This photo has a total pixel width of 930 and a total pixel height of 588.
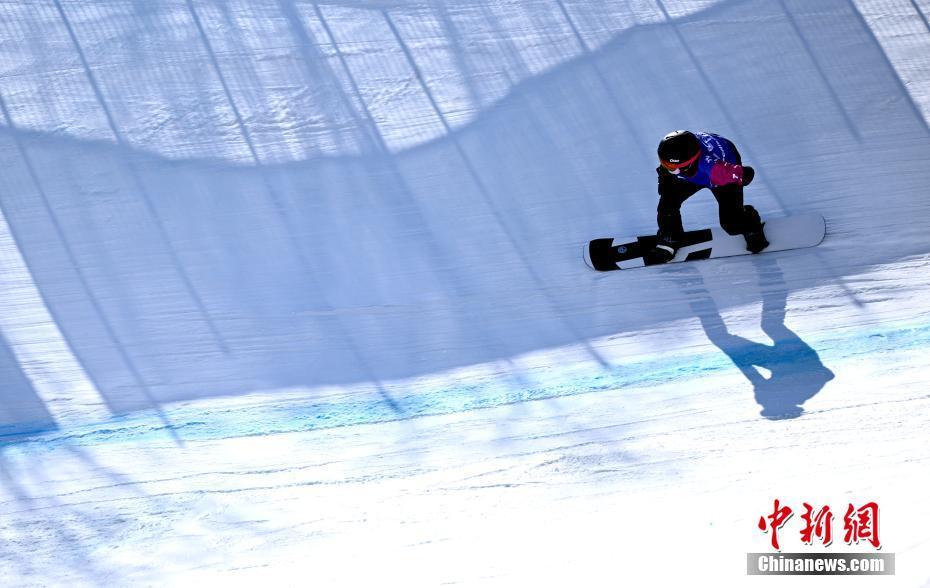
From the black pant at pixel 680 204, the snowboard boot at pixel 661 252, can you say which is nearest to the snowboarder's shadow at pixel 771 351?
the snowboard boot at pixel 661 252

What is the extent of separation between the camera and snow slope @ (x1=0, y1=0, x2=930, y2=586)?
3896mm

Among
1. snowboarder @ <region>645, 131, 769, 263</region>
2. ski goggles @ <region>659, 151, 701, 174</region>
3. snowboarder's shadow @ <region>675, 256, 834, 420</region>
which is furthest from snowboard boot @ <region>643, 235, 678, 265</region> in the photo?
ski goggles @ <region>659, 151, 701, 174</region>

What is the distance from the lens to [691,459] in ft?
12.9

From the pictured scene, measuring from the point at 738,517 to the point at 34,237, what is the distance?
12.1 ft

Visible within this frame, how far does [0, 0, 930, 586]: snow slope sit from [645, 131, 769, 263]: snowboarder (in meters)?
0.16

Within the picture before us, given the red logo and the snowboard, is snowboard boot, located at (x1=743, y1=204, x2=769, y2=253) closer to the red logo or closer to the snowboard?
the snowboard

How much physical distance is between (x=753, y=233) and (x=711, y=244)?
0.20 m

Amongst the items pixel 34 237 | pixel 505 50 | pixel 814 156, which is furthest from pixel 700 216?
pixel 34 237

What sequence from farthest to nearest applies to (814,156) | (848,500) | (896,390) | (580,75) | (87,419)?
(580,75) < (814,156) < (87,419) < (896,390) < (848,500)

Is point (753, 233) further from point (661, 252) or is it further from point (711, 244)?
point (661, 252)

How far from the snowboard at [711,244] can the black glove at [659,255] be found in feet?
0.07

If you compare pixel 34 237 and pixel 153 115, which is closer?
pixel 34 237

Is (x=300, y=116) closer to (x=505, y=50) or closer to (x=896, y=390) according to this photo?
(x=505, y=50)

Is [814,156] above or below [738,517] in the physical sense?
above
